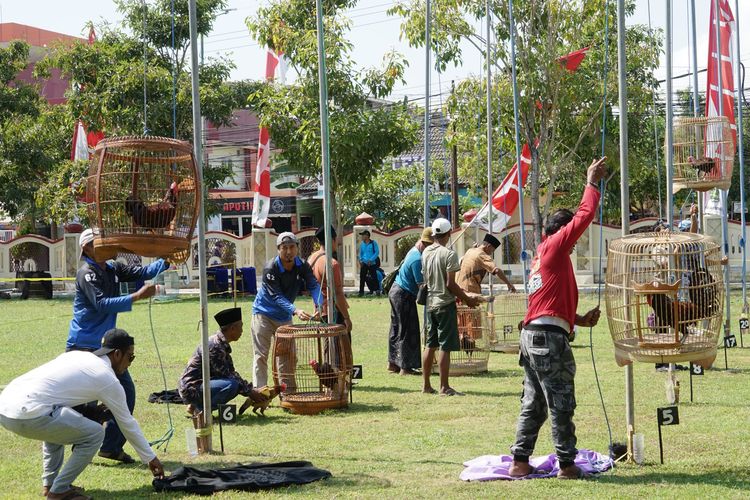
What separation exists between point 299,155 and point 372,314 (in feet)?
21.3

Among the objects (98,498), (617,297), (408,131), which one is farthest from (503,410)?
(408,131)

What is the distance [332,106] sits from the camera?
27219 mm

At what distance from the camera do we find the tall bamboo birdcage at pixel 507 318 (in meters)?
16.3

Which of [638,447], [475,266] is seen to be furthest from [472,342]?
[638,447]

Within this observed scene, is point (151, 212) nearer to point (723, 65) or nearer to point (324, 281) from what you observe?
point (324, 281)

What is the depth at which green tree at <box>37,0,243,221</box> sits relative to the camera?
29.5 meters

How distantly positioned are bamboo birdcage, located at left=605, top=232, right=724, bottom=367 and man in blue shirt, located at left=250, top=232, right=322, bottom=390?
14.1 feet

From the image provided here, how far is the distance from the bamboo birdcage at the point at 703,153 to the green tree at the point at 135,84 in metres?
17.8

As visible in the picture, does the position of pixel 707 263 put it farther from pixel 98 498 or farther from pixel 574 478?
pixel 98 498

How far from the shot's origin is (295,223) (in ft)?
187

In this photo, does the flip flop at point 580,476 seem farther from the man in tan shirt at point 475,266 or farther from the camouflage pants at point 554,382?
the man in tan shirt at point 475,266

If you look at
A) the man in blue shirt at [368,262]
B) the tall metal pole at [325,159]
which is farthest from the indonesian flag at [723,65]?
the man in blue shirt at [368,262]

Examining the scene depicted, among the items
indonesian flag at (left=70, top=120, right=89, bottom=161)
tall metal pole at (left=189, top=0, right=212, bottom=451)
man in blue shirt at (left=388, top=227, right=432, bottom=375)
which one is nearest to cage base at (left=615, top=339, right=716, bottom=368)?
tall metal pole at (left=189, top=0, right=212, bottom=451)

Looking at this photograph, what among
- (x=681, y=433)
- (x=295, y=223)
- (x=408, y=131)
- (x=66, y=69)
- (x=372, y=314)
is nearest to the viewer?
(x=681, y=433)
